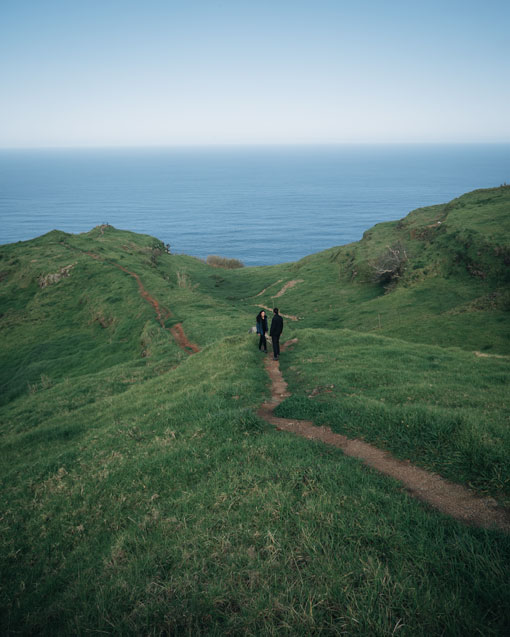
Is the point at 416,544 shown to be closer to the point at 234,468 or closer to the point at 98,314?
the point at 234,468

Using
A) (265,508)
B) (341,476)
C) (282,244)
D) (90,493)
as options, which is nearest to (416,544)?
(341,476)

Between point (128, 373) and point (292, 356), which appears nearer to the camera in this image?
point (292, 356)

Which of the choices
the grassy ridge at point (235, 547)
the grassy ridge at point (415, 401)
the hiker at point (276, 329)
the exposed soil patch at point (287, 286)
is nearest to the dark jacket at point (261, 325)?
the hiker at point (276, 329)

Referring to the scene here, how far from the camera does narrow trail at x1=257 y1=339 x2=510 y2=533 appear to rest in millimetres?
5613

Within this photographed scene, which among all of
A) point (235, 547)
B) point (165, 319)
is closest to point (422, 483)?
point (235, 547)

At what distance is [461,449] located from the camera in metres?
7.32

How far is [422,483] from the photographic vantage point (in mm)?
6836

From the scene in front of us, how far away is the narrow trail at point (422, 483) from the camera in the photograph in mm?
5613

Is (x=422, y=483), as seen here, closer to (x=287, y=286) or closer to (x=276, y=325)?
(x=276, y=325)

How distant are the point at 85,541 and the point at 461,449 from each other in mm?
7933

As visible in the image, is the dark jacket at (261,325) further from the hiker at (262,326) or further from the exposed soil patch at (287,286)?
the exposed soil patch at (287,286)

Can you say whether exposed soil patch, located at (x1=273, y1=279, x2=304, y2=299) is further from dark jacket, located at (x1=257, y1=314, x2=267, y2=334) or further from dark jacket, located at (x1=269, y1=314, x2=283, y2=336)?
dark jacket, located at (x1=269, y1=314, x2=283, y2=336)

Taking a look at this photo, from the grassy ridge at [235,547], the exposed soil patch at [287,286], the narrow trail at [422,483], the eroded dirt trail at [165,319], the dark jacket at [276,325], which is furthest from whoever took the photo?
the exposed soil patch at [287,286]

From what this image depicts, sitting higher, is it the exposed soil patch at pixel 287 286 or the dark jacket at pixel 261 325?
the dark jacket at pixel 261 325
